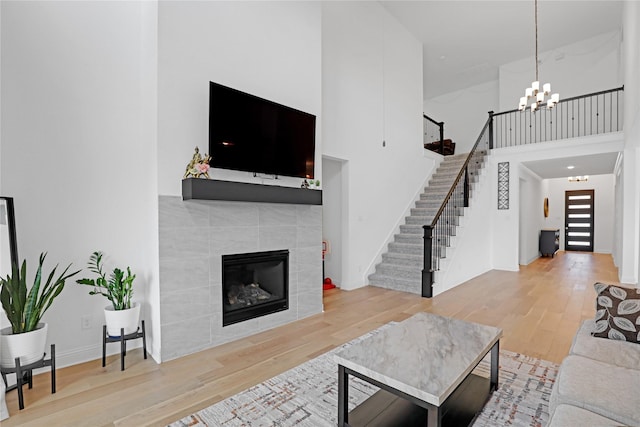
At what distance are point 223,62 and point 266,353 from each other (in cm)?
288

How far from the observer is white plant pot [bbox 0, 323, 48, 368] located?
2209 mm

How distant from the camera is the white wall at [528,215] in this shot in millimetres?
8340

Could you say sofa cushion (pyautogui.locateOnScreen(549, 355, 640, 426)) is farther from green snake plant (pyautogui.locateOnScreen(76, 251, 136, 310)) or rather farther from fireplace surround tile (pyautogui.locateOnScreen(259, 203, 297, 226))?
green snake plant (pyautogui.locateOnScreen(76, 251, 136, 310))

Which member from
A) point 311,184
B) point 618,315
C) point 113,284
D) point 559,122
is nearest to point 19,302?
point 113,284

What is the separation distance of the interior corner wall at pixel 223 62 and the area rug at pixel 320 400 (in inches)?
72.0

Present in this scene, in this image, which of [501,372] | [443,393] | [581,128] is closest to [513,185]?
[581,128]

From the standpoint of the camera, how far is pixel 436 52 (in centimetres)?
809

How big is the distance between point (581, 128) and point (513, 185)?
2.74 meters

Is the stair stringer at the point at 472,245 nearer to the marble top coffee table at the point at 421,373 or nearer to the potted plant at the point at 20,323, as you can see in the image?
the marble top coffee table at the point at 421,373

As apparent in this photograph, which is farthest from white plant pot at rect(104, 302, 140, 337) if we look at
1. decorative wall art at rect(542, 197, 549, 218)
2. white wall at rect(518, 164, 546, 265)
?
decorative wall art at rect(542, 197, 549, 218)

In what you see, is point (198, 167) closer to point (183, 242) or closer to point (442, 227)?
point (183, 242)

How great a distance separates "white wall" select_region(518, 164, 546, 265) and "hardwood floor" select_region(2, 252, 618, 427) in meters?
3.04

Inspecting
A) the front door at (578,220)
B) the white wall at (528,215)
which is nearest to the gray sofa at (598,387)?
the white wall at (528,215)

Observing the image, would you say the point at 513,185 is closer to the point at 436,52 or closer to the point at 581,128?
the point at 581,128
